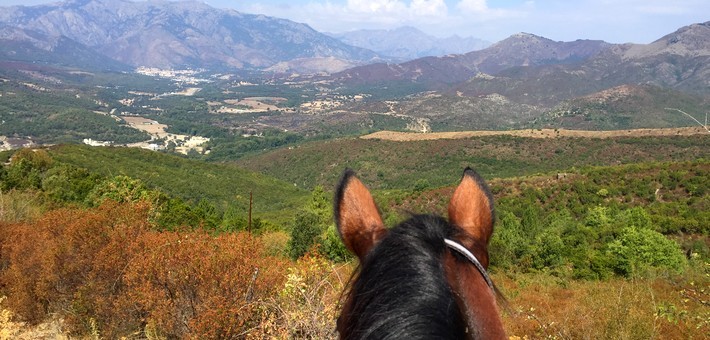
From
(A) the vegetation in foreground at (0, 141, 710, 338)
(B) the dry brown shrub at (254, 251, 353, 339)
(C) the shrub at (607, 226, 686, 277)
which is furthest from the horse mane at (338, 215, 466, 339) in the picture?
(C) the shrub at (607, 226, 686, 277)

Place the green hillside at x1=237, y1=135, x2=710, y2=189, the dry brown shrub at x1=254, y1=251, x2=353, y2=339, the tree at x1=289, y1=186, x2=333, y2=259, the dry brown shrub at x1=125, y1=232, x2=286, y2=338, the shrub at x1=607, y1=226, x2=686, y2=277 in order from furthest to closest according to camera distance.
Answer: the green hillside at x1=237, y1=135, x2=710, y2=189
the tree at x1=289, y1=186, x2=333, y2=259
the shrub at x1=607, y1=226, x2=686, y2=277
the dry brown shrub at x1=125, y1=232, x2=286, y2=338
the dry brown shrub at x1=254, y1=251, x2=353, y2=339

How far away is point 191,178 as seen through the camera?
48531 millimetres

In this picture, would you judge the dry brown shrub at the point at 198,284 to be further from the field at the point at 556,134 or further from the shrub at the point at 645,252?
the field at the point at 556,134

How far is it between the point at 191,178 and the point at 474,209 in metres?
50.7

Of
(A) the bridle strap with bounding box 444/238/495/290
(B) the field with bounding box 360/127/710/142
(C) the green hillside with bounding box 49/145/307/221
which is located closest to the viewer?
(A) the bridle strap with bounding box 444/238/495/290

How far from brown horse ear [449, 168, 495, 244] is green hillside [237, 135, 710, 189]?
45.1 metres

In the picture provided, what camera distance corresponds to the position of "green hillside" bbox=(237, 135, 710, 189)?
5178 cm

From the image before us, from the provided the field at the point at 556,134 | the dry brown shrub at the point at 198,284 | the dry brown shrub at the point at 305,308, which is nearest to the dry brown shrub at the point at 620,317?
the dry brown shrub at the point at 305,308

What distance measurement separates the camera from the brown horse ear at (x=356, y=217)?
145cm

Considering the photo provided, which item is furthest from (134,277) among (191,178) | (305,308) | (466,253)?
(191,178)

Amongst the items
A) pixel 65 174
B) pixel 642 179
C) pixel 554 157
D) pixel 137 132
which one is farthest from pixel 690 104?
pixel 137 132

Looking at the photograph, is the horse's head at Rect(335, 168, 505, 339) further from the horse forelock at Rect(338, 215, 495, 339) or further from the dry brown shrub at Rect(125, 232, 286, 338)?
the dry brown shrub at Rect(125, 232, 286, 338)

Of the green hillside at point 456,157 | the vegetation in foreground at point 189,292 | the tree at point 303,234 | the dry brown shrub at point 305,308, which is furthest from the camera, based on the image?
the green hillside at point 456,157

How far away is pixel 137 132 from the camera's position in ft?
406
